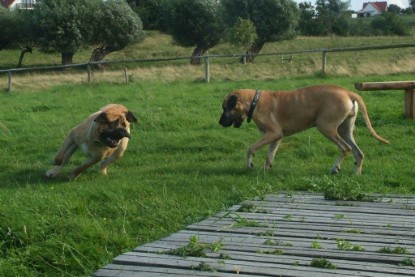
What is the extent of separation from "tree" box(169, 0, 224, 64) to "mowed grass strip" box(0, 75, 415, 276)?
38.3 metres

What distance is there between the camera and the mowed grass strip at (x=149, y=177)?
661 cm

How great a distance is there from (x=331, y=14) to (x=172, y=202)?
237 ft

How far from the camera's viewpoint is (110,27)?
2122 inches

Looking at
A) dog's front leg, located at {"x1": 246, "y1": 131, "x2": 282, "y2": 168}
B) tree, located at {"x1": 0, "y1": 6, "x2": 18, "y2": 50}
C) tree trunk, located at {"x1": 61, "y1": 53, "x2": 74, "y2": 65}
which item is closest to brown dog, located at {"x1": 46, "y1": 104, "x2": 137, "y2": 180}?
dog's front leg, located at {"x1": 246, "y1": 131, "x2": 282, "y2": 168}

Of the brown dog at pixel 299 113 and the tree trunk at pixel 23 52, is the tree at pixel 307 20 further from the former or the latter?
the brown dog at pixel 299 113

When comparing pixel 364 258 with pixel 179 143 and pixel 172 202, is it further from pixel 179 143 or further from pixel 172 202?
pixel 179 143

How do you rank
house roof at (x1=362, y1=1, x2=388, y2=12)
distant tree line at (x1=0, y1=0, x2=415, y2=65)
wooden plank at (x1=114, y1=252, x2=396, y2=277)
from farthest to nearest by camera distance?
house roof at (x1=362, y1=1, x2=388, y2=12) → distant tree line at (x1=0, y1=0, x2=415, y2=65) → wooden plank at (x1=114, y1=252, x2=396, y2=277)

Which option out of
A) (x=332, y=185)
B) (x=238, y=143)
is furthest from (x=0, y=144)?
(x=332, y=185)

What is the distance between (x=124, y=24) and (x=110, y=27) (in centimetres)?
111

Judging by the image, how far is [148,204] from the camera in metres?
7.68

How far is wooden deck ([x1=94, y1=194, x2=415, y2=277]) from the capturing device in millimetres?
4922

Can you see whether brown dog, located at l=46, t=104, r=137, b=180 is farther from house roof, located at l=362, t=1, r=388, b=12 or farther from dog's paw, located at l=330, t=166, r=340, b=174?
house roof, located at l=362, t=1, r=388, b=12

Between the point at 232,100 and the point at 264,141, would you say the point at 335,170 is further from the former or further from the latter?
the point at 232,100

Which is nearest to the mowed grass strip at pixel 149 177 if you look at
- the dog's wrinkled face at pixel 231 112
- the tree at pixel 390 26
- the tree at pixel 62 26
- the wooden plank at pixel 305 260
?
the dog's wrinkled face at pixel 231 112
